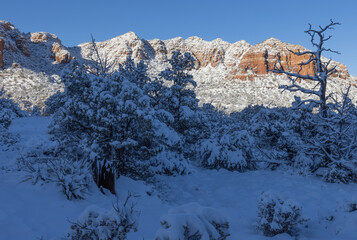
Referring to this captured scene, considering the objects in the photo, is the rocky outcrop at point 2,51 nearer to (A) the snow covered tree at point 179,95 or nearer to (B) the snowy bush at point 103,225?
(A) the snow covered tree at point 179,95

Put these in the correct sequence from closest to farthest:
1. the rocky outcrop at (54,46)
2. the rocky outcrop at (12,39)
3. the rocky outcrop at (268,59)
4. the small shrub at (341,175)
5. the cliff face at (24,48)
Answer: the small shrub at (341,175)
the cliff face at (24,48)
the rocky outcrop at (12,39)
the rocky outcrop at (268,59)
the rocky outcrop at (54,46)

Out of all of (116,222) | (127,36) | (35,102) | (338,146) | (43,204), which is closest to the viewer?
(116,222)

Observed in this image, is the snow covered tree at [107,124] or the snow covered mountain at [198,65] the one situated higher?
the snow covered mountain at [198,65]

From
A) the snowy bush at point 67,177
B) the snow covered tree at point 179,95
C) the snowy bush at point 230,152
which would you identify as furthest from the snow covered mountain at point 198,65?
the snowy bush at point 67,177

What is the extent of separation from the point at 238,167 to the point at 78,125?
8284mm

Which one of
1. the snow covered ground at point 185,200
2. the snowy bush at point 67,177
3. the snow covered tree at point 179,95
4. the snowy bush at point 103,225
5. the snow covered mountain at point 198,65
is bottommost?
the snow covered ground at point 185,200

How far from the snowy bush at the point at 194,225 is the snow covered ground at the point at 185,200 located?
8.2 inches

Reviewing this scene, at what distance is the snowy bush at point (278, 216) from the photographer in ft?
14.7

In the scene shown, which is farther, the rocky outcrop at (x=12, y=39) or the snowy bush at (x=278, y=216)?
the rocky outcrop at (x=12, y=39)

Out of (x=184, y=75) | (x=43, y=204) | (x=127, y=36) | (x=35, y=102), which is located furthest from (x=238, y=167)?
(x=127, y=36)

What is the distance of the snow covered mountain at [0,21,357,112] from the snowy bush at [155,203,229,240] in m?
37.5

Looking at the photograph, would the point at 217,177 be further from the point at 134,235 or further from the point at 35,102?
the point at 35,102

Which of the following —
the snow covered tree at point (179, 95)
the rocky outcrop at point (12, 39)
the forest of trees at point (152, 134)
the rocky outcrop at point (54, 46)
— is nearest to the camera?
the forest of trees at point (152, 134)

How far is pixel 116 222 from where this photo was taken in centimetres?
285
